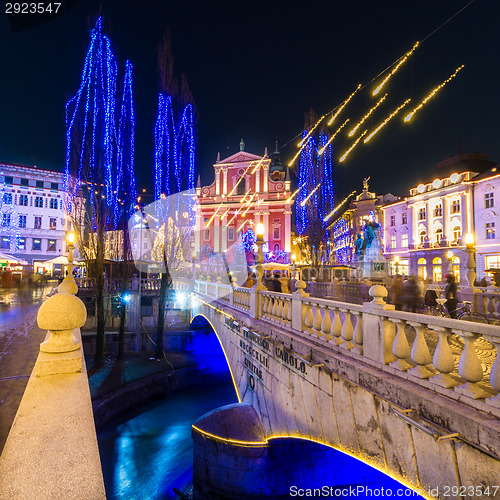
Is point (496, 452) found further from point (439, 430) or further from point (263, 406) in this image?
point (263, 406)

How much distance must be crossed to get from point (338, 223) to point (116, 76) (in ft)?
225

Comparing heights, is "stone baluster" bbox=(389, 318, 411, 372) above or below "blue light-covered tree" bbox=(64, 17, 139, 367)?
below

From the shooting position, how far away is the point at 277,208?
167 ft

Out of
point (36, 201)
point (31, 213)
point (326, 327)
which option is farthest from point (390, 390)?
point (36, 201)

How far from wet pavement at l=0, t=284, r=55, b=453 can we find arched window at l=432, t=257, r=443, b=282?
3921cm

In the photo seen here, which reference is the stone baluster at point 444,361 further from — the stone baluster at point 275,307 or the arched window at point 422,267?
the arched window at point 422,267

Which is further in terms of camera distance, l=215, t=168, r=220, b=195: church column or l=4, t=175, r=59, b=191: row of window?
l=215, t=168, r=220, b=195: church column

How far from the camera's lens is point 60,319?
371 cm

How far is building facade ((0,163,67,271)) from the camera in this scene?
4300 cm

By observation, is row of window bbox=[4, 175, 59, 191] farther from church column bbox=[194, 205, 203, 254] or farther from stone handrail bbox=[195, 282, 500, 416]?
stone handrail bbox=[195, 282, 500, 416]

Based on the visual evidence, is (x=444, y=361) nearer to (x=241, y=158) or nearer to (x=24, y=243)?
(x=241, y=158)

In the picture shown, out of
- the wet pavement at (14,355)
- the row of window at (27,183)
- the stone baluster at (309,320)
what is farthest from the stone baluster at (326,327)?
the row of window at (27,183)

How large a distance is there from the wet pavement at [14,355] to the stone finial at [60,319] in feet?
12.3

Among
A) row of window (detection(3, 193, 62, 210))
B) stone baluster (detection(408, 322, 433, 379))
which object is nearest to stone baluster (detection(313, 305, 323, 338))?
stone baluster (detection(408, 322, 433, 379))
